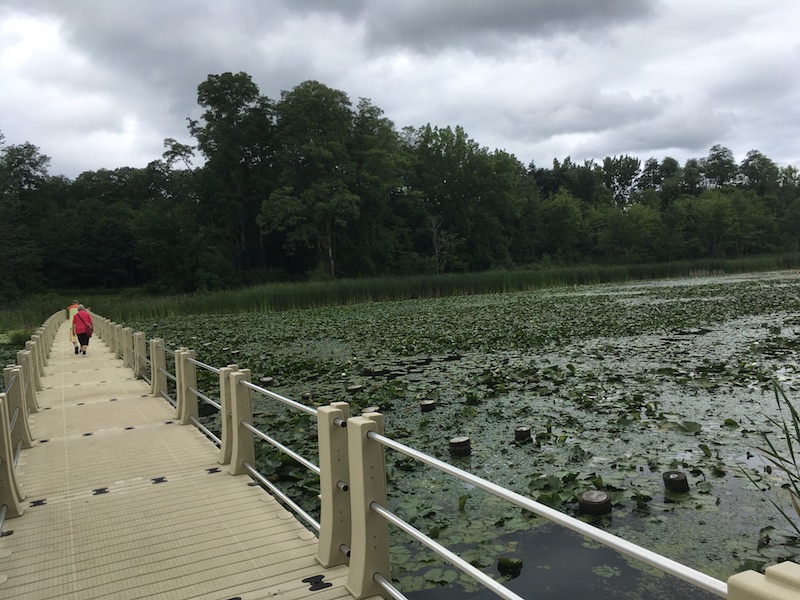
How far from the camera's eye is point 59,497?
187 inches

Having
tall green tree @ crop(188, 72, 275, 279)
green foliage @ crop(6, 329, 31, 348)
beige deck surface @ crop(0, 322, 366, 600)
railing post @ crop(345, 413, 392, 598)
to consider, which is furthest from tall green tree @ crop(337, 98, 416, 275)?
railing post @ crop(345, 413, 392, 598)

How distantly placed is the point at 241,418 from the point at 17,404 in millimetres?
Result: 2610

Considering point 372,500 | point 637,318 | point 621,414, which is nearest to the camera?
point 372,500

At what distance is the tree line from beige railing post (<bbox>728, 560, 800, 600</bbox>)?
47497mm

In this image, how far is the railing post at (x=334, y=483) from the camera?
321 cm

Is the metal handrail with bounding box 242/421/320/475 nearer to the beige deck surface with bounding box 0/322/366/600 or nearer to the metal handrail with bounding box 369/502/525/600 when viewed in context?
the beige deck surface with bounding box 0/322/366/600

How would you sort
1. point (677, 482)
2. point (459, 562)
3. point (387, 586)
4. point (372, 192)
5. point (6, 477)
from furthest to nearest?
1. point (372, 192)
2. point (677, 482)
3. point (6, 477)
4. point (387, 586)
5. point (459, 562)

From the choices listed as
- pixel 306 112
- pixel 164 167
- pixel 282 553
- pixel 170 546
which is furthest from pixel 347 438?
pixel 164 167

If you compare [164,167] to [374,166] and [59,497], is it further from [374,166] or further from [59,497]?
[59,497]

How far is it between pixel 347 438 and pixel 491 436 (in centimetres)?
311

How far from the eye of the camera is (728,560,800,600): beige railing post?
3.82 ft

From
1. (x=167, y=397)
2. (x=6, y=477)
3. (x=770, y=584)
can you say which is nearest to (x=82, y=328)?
(x=167, y=397)

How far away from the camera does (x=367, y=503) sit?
290cm

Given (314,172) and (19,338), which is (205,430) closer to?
(19,338)
